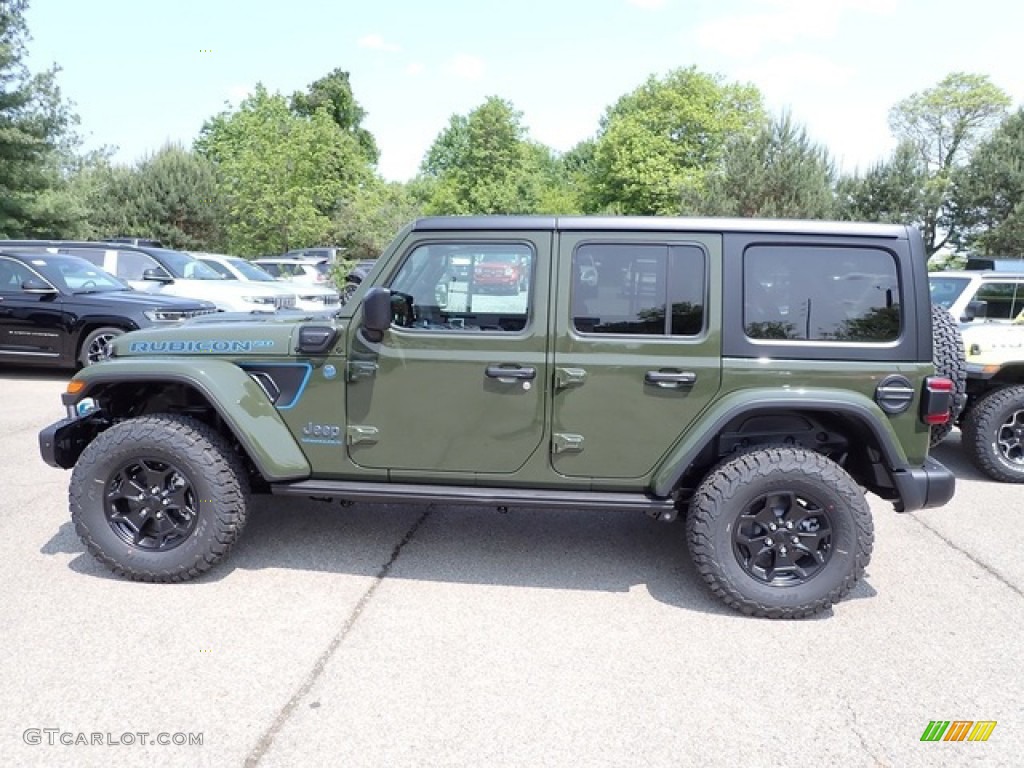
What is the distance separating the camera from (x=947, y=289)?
7.39 meters

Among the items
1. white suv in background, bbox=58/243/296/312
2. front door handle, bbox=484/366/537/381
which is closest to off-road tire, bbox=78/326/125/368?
white suv in background, bbox=58/243/296/312

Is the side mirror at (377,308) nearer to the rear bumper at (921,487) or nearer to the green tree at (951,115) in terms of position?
the rear bumper at (921,487)

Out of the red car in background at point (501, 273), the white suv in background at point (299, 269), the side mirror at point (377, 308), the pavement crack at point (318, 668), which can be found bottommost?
the pavement crack at point (318, 668)

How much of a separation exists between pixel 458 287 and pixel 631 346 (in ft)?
2.97

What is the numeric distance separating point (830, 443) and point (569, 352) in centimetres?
145

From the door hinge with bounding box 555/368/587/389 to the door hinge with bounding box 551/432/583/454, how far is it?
9.5 inches

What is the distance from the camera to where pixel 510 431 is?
3457 mm

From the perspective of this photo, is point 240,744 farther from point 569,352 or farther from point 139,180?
point 139,180

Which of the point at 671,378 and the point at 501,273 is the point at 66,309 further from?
the point at 671,378

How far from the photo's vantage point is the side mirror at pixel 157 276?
10.9m

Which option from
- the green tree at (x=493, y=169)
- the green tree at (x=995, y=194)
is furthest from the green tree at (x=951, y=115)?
the green tree at (x=493, y=169)

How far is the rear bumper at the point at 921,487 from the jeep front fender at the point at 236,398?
2875mm

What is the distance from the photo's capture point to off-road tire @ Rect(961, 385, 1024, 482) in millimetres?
5730

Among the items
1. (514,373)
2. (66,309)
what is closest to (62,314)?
(66,309)
